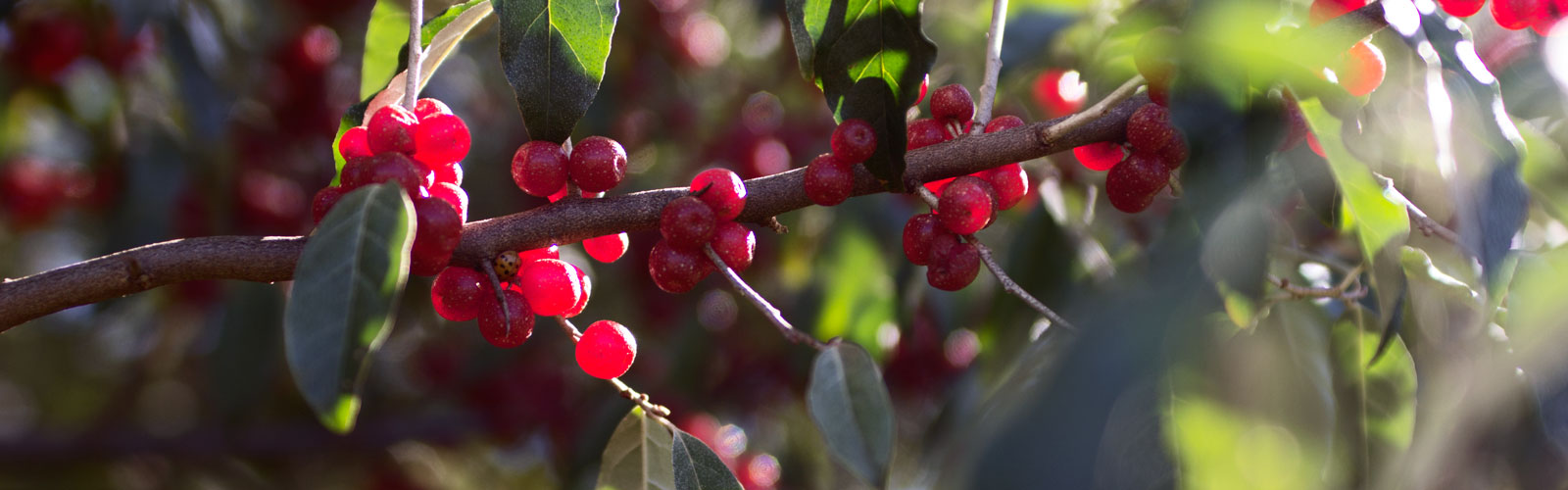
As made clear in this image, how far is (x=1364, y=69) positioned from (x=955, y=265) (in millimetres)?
315

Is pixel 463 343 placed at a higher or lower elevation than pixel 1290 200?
lower

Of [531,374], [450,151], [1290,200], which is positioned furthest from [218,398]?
[1290,200]

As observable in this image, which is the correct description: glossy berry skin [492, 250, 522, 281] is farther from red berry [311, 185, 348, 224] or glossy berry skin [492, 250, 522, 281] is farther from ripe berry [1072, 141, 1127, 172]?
ripe berry [1072, 141, 1127, 172]

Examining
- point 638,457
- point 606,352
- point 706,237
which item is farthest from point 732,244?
point 638,457

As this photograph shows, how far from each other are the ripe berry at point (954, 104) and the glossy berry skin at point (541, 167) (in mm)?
267

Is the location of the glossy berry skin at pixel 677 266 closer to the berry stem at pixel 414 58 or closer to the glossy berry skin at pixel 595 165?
the glossy berry skin at pixel 595 165

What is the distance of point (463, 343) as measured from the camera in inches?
94.7

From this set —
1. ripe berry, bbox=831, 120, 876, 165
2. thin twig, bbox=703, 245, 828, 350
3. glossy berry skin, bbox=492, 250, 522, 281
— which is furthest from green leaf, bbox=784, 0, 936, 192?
glossy berry skin, bbox=492, 250, 522, 281

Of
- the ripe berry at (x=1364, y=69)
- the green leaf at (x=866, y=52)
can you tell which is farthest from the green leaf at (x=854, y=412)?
the ripe berry at (x=1364, y=69)

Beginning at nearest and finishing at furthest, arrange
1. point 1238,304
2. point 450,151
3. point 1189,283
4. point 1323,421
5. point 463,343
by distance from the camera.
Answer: point 1189,283 < point 1238,304 < point 450,151 < point 1323,421 < point 463,343

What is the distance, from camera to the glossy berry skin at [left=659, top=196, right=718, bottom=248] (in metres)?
0.62

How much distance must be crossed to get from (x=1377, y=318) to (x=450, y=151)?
797 mm

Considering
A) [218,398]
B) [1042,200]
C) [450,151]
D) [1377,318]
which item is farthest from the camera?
[218,398]

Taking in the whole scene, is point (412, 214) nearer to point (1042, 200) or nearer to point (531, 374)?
point (1042, 200)
